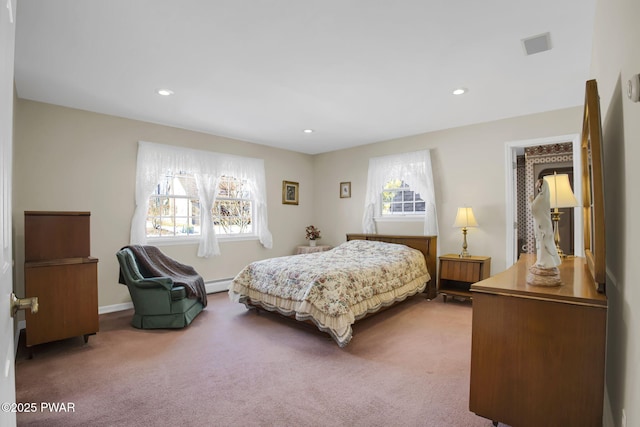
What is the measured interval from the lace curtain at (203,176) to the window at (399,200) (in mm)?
2056

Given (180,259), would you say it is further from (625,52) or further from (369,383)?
(625,52)

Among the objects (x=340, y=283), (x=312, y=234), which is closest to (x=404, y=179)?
(x=312, y=234)

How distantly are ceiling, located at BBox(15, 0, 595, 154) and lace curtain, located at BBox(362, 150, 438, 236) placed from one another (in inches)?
35.0

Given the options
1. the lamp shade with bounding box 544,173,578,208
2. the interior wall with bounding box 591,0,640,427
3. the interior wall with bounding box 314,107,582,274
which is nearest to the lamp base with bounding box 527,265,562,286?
the interior wall with bounding box 591,0,640,427

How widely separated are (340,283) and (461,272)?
→ 1978 mm

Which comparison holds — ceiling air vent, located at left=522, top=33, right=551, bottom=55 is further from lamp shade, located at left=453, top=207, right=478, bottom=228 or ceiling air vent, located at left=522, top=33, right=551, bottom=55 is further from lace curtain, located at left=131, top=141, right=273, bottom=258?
lace curtain, located at left=131, top=141, right=273, bottom=258

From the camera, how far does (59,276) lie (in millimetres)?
2828

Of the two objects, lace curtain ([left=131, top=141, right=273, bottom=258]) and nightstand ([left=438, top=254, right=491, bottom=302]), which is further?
lace curtain ([left=131, top=141, right=273, bottom=258])

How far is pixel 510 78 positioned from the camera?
10.0ft

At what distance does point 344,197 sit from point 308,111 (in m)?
2.35

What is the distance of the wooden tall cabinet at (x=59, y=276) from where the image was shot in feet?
8.96

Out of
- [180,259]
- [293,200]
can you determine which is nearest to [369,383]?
[180,259]

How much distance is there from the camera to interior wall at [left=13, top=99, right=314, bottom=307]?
139 inches

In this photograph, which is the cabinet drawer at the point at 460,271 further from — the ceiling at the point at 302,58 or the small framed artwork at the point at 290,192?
the small framed artwork at the point at 290,192
